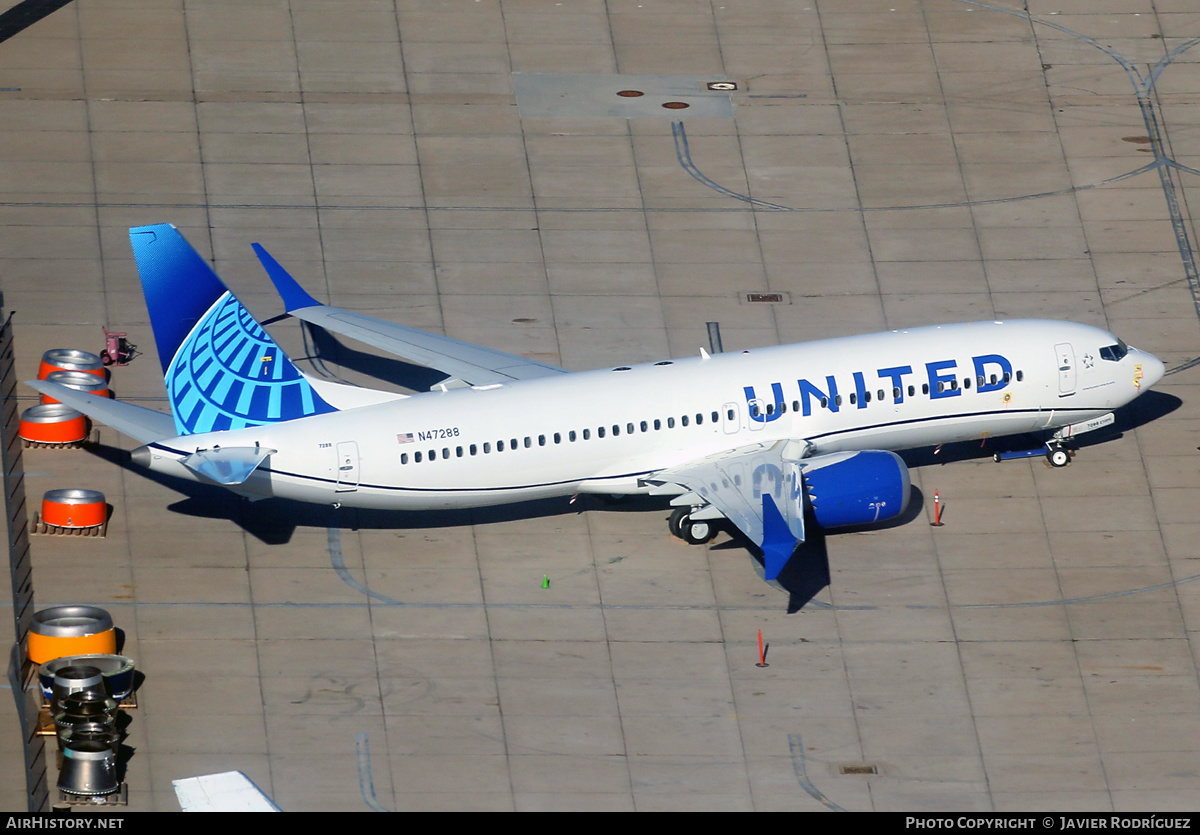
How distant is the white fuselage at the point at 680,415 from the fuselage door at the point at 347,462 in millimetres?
42

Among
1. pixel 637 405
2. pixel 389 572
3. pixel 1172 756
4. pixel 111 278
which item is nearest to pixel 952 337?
pixel 637 405

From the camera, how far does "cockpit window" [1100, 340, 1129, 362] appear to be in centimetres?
5278

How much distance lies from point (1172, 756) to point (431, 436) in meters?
21.0

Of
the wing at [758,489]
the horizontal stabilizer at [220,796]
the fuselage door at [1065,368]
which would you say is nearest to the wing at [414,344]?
the wing at [758,489]

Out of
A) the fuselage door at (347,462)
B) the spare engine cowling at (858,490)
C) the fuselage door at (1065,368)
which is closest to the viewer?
the fuselage door at (347,462)

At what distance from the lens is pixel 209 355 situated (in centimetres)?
4544

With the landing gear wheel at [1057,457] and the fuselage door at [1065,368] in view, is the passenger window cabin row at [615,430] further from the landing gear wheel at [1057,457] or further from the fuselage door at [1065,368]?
the landing gear wheel at [1057,457]

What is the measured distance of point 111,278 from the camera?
2336 inches

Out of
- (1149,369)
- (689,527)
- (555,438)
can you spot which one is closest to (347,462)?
(555,438)

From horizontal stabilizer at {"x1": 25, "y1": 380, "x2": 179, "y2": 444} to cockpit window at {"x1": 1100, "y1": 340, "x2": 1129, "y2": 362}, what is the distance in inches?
1104

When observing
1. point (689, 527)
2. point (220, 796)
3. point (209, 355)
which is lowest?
point (220, 796)

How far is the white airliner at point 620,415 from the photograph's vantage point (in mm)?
45219

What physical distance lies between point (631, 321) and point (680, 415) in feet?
35.5

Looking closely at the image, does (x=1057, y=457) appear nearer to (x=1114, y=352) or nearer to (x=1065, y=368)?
(x=1065, y=368)
